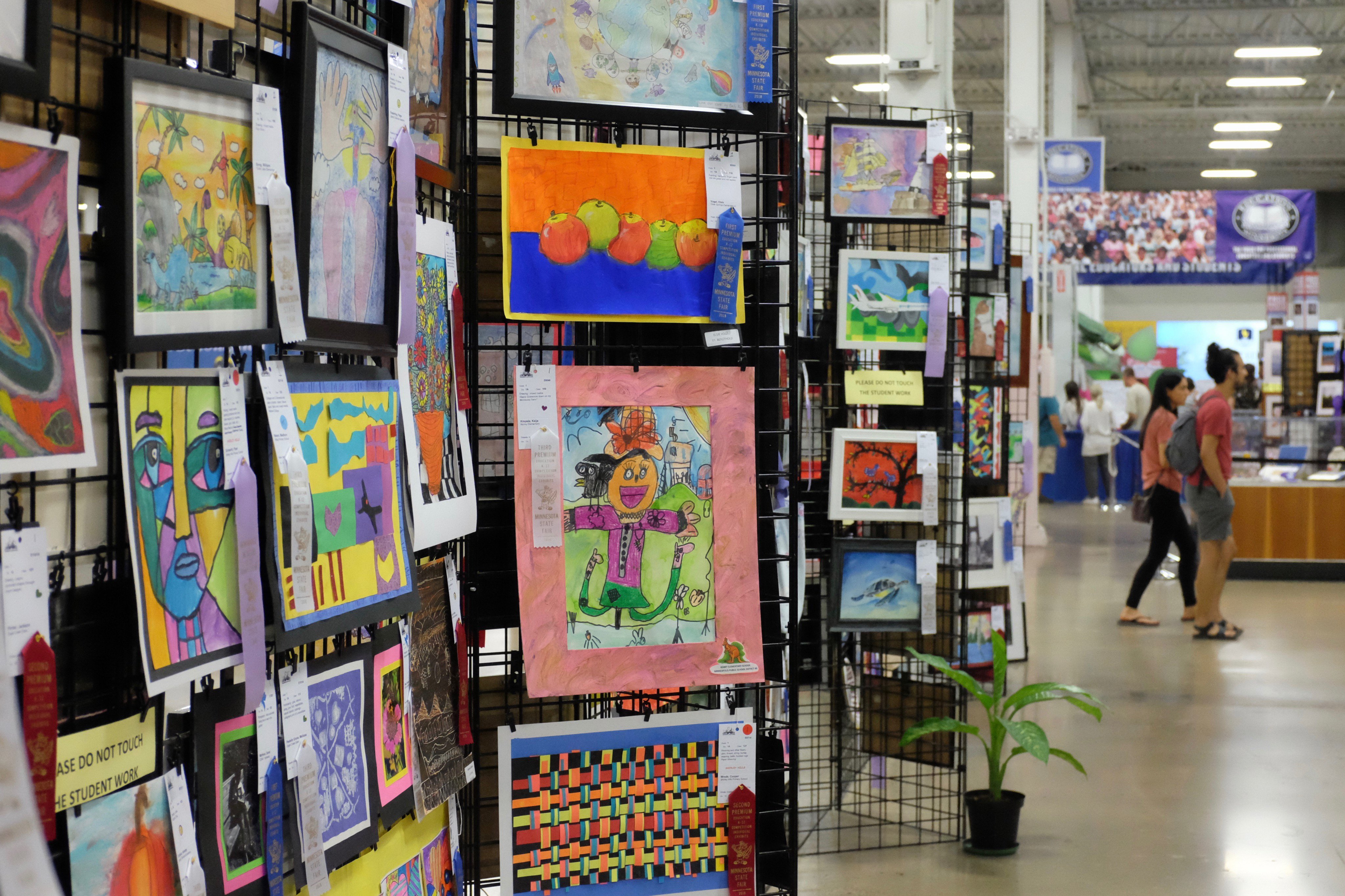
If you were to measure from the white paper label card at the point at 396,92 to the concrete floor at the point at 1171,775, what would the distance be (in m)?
2.48

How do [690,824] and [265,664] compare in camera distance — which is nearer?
[265,664]

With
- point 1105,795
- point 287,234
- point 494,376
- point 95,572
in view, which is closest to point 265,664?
point 95,572

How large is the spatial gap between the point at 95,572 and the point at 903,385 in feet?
10.2

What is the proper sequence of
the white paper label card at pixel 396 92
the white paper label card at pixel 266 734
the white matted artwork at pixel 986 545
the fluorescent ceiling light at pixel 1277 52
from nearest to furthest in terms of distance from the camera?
1. the white paper label card at pixel 266 734
2. the white paper label card at pixel 396 92
3. the white matted artwork at pixel 986 545
4. the fluorescent ceiling light at pixel 1277 52

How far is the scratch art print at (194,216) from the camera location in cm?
123

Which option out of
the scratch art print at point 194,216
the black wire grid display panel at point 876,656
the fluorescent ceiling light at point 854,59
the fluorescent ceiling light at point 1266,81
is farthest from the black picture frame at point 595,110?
the fluorescent ceiling light at point 1266,81

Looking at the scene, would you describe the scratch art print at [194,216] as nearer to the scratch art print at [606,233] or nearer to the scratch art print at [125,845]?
the scratch art print at [125,845]

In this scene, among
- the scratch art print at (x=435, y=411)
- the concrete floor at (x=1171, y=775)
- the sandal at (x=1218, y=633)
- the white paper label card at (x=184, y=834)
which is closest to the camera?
the white paper label card at (x=184, y=834)

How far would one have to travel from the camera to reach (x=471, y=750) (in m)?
2.07

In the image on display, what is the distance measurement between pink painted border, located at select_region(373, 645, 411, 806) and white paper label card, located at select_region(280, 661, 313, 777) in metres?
0.17

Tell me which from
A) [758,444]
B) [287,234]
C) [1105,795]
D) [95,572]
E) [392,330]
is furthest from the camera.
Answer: [1105,795]

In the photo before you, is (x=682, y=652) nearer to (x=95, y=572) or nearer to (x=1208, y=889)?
(x=95, y=572)

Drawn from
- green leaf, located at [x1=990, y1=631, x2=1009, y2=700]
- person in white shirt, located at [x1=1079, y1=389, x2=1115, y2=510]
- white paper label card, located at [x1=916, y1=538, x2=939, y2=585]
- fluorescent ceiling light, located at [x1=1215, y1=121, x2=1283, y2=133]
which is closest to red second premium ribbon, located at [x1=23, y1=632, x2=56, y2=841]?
green leaf, located at [x1=990, y1=631, x2=1009, y2=700]

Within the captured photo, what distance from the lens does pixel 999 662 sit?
3.74 metres
